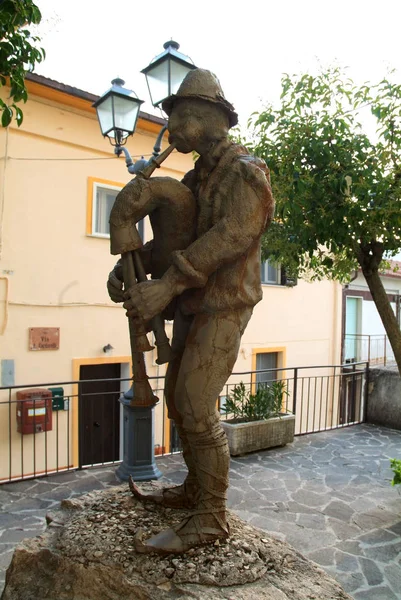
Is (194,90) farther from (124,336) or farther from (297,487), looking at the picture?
(124,336)

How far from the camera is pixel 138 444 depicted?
502 cm

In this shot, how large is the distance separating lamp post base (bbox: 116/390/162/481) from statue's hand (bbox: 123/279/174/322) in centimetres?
301

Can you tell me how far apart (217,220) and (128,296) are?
53 centimetres

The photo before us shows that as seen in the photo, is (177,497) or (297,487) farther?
(297,487)

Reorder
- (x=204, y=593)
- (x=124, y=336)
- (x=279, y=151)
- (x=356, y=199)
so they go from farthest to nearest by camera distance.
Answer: (x=124, y=336)
(x=279, y=151)
(x=356, y=199)
(x=204, y=593)

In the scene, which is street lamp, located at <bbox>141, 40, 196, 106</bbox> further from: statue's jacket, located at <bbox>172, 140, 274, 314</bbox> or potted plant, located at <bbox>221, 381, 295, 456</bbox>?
potted plant, located at <bbox>221, 381, 295, 456</bbox>

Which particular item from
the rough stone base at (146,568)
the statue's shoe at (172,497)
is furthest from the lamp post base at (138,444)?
the rough stone base at (146,568)

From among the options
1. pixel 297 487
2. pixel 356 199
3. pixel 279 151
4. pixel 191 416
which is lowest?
pixel 297 487

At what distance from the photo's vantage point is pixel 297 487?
5.09 metres

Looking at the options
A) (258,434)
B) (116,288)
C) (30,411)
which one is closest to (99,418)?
(30,411)

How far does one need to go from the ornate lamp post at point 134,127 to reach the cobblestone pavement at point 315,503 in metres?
0.31

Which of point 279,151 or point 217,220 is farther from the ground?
point 279,151

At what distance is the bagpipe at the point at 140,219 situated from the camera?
2.27m

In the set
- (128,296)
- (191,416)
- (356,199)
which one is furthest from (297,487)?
(128,296)
